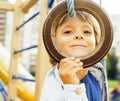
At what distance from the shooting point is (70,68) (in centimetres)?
51

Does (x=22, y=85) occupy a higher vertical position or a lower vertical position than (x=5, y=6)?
lower

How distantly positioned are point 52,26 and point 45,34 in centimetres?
2

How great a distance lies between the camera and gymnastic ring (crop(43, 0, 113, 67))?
51cm

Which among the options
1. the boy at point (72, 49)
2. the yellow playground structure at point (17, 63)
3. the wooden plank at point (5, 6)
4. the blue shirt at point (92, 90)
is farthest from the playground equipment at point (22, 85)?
the boy at point (72, 49)

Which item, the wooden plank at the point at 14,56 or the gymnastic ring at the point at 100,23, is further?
the wooden plank at the point at 14,56

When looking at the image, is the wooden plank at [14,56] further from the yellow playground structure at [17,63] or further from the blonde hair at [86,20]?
the blonde hair at [86,20]

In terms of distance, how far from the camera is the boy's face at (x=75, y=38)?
52 centimetres

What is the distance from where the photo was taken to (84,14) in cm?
55

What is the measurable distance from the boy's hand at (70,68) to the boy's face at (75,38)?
2 cm

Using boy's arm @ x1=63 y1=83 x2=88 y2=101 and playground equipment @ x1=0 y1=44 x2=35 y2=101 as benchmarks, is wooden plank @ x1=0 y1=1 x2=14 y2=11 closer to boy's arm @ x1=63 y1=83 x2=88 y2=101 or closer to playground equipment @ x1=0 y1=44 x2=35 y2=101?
playground equipment @ x1=0 y1=44 x2=35 y2=101

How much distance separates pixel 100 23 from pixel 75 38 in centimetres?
5

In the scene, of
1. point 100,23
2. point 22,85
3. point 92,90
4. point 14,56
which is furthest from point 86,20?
point 22,85

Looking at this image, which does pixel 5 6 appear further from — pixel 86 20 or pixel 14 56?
pixel 86 20

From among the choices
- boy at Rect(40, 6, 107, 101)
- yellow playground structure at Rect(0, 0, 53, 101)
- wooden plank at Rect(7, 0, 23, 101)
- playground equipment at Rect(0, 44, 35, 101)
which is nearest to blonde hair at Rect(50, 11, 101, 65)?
boy at Rect(40, 6, 107, 101)
